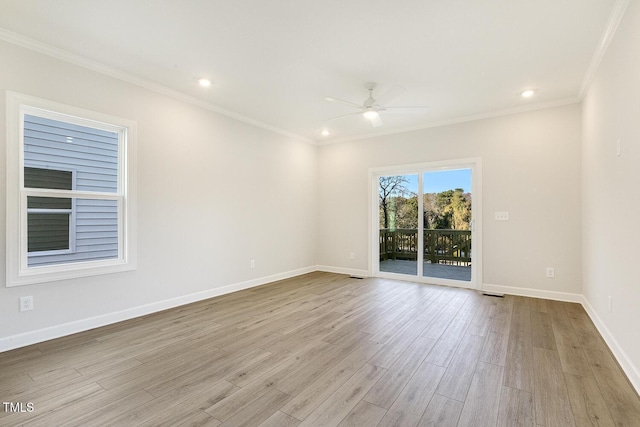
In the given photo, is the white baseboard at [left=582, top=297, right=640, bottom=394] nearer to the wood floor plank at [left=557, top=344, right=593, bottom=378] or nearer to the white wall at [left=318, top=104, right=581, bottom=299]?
the wood floor plank at [left=557, top=344, right=593, bottom=378]

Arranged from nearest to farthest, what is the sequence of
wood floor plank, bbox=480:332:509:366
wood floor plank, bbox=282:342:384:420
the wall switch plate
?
1. wood floor plank, bbox=282:342:384:420
2. wood floor plank, bbox=480:332:509:366
3. the wall switch plate

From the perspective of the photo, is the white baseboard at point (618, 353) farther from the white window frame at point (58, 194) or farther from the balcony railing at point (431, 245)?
the white window frame at point (58, 194)

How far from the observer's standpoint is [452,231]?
5039 millimetres

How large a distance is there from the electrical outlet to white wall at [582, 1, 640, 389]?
15.8ft

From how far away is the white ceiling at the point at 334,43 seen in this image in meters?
2.30

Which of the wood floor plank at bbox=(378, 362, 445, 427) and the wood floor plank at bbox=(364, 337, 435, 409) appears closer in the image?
the wood floor plank at bbox=(378, 362, 445, 427)

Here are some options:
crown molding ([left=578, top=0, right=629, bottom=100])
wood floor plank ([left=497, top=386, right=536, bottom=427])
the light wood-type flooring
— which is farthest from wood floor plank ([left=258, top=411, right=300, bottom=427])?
crown molding ([left=578, top=0, right=629, bottom=100])

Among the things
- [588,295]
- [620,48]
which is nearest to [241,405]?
[620,48]

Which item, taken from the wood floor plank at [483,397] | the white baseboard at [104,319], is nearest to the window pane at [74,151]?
the white baseboard at [104,319]

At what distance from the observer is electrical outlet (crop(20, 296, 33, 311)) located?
2.69 meters

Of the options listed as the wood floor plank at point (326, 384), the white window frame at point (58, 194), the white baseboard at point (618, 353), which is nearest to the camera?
the wood floor plank at point (326, 384)

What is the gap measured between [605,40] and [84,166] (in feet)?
16.9

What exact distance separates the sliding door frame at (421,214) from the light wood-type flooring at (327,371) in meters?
1.16

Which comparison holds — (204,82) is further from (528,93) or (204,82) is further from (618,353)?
(618,353)
